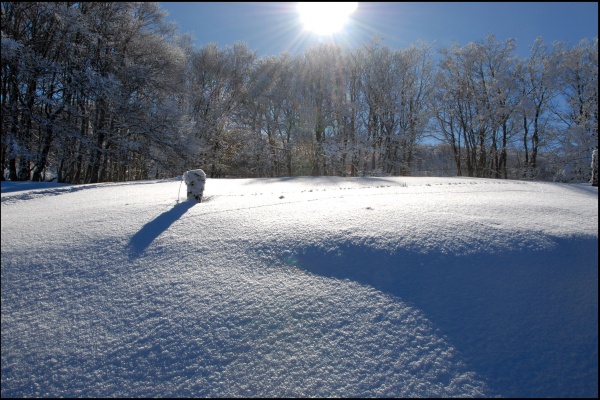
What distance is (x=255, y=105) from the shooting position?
18.5 m

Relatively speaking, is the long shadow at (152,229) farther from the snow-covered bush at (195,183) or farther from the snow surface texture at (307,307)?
the snow-covered bush at (195,183)

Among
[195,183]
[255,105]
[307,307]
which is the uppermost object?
[255,105]

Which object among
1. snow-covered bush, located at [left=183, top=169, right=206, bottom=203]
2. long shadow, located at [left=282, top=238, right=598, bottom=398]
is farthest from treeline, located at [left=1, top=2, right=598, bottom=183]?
long shadow, located at [left=282, top=238, right=598, bottom=398]

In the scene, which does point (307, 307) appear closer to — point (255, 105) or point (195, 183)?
point (195, 183)

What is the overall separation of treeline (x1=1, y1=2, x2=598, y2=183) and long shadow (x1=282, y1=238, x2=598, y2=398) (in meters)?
11.7

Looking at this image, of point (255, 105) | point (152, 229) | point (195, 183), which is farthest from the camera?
point (255, 105)

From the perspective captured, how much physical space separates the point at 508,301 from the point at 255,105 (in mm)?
18705

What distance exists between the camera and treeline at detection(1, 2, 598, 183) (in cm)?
971

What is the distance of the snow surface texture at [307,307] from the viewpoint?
134cm

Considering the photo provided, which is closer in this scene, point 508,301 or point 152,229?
point 508,301

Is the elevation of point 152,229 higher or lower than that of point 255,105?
lower

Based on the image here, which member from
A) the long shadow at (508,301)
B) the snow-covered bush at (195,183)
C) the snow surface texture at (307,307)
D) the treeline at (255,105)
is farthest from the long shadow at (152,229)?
the treeline at (255,105)

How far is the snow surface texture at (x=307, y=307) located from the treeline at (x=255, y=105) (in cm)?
1007

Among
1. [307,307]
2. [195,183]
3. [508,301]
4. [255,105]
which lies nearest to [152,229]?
[195,183]
